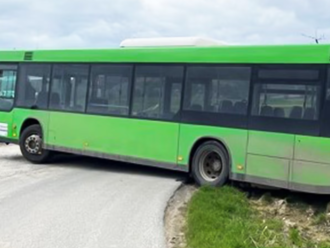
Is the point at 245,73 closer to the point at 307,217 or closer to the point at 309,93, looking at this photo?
the point at 309,93

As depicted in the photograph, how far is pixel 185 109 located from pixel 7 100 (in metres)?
5.84

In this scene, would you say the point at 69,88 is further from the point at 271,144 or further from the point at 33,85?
the point at 271,144

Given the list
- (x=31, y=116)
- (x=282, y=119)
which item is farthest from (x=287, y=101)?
(x=31, y=116)

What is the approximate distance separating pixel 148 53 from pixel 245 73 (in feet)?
8.55

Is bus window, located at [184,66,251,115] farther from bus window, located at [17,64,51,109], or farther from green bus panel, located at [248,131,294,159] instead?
bus window, located at [17,64,51,109]

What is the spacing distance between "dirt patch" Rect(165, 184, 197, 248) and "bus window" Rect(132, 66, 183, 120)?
175cm

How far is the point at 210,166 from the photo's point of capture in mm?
11055

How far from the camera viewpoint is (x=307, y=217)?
8719 millimetres

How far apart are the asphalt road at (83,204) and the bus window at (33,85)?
1.66m

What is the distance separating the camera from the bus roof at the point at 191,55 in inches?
374

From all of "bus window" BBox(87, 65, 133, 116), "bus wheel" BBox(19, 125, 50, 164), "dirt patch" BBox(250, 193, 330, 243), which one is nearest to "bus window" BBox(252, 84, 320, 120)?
"dirt patch" BBox(250, 193, 330, 243)

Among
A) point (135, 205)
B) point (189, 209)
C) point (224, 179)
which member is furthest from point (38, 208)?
point (224, 179)

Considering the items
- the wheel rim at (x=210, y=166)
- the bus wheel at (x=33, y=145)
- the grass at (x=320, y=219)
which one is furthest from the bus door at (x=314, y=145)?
the bus wheel at (x=33, y=145)

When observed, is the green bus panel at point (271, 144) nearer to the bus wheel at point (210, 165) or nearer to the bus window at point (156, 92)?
the bus wheel at point (210, 165)
